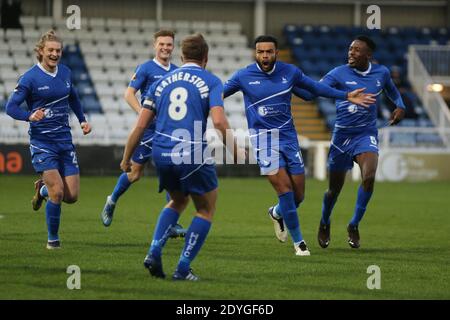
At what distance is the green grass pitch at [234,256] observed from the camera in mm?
8219

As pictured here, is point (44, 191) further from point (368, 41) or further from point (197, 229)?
point (368, 41)

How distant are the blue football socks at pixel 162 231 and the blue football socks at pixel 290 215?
2.52 m

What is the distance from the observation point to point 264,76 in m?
11.1

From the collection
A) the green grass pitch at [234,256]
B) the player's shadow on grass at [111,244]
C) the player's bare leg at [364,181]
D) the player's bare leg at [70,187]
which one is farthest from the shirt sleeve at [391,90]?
the player's bare leg at [70,187]

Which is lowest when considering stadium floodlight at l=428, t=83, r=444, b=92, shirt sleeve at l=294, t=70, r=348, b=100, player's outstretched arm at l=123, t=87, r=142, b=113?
stadium floodlight at l=428, t=83, r=444, b=92

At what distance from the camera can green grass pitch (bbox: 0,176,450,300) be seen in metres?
8.22

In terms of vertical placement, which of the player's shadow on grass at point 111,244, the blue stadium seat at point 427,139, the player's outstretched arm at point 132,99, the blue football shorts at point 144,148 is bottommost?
the blue stadium seat at point 427,139

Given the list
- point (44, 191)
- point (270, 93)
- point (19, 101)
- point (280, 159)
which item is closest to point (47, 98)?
point (19, 101)

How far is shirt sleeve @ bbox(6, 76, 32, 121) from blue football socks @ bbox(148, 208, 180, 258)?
2.71 meters

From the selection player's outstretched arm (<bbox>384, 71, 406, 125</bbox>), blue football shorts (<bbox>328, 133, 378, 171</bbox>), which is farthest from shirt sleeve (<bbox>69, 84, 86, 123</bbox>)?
player's outstretched arm (<bbox>384, 71, 406, 125</bbox>)

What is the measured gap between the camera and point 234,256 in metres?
10.7

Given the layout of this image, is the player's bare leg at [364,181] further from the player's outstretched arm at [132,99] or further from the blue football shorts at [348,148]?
the player's outstretched arm at [132,99]

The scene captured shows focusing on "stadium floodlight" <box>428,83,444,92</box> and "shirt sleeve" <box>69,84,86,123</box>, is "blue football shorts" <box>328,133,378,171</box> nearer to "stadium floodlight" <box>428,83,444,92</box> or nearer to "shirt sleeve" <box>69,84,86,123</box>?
"shirt sleeve" <box>69,84,86,123</box>
